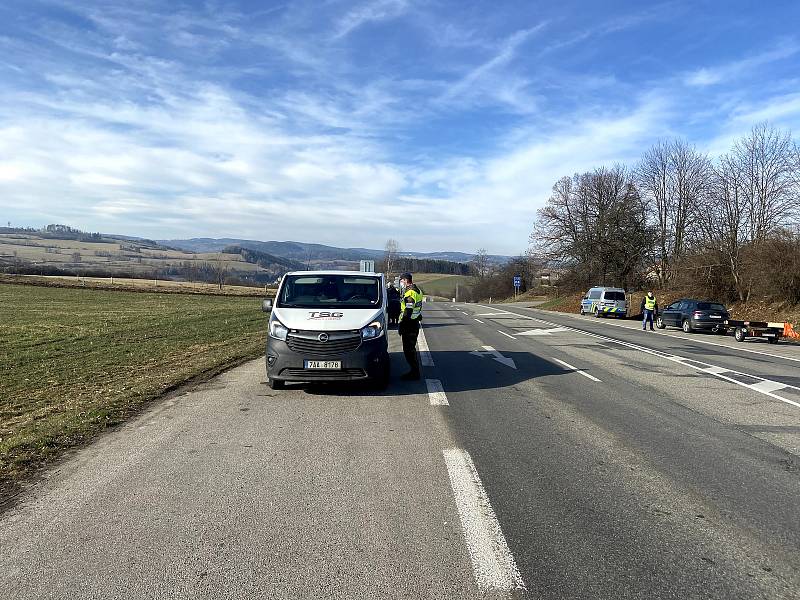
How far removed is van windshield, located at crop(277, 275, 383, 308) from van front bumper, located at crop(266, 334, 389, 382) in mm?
1120

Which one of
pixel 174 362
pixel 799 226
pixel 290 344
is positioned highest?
pixel 799 226

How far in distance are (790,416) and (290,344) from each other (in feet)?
23.0

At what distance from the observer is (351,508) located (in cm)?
435

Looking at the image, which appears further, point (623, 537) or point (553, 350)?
point (553, 350)

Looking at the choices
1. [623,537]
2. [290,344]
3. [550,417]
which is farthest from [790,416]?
[290,344]

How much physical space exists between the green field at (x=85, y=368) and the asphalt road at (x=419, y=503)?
1.79ft

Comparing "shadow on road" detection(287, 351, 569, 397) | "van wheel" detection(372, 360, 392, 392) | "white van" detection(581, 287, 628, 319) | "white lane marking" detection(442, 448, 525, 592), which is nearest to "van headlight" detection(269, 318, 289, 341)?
"shadow on road" detection(287, 351, 569, 397)

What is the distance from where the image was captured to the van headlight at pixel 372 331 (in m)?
8.65

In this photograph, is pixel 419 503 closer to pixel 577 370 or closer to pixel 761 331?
pixel 577 370

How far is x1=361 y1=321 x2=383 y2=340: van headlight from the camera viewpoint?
28.4 ft

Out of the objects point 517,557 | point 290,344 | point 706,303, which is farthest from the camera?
point 706,303

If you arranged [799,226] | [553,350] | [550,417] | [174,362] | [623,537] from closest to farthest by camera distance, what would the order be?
1. [623,537]
2. [550,417]
3. [174,362]
4. [553,350]
5. [799,226]

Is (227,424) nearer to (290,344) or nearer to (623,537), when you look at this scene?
(290,344)

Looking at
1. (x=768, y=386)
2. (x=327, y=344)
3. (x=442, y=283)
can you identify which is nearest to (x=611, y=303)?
(x=768, y=386)
